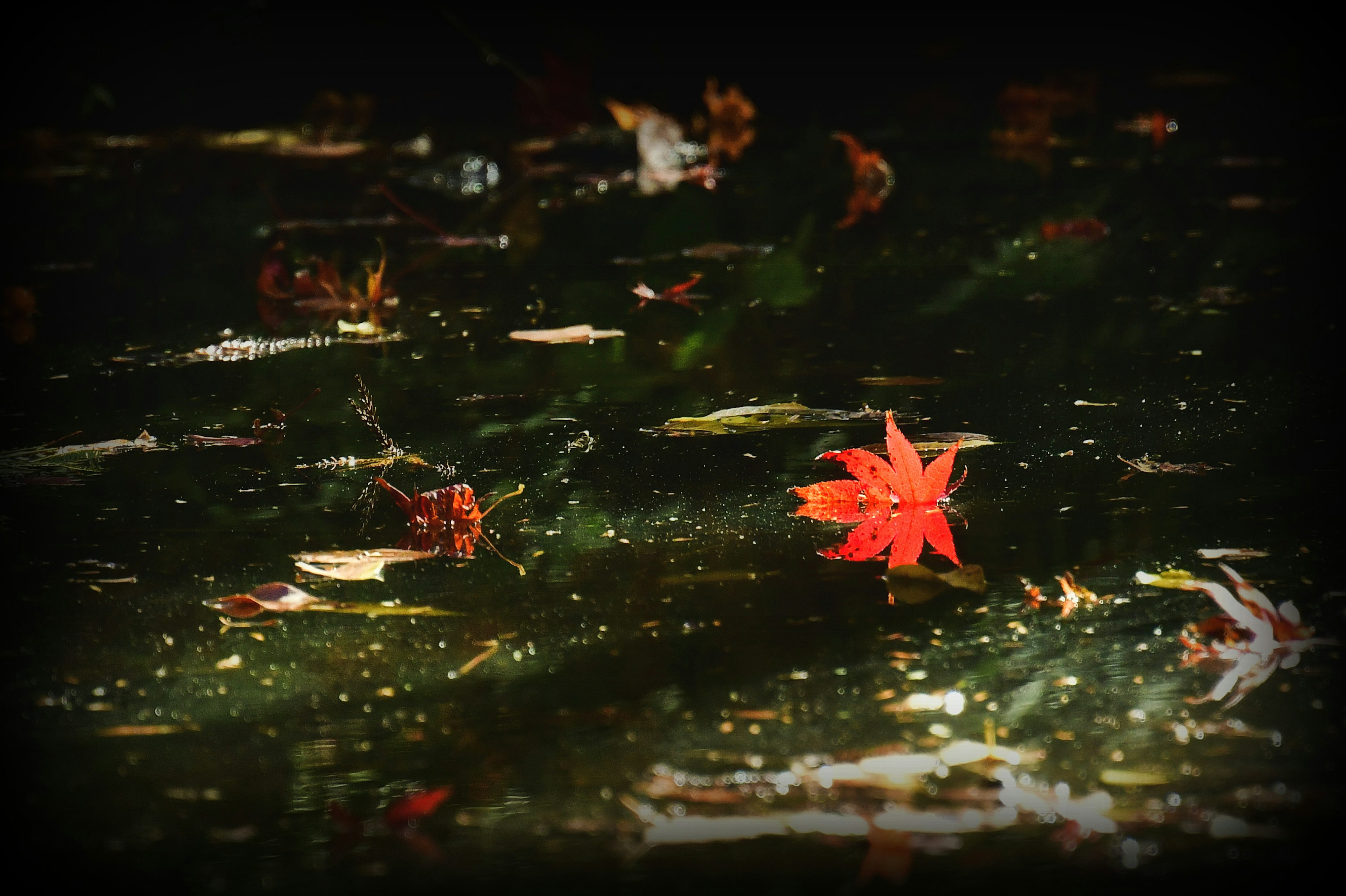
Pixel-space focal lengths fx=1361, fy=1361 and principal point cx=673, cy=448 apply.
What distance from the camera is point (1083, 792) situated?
3.34 ft

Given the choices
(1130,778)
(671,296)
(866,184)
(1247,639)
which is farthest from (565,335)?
(866,184)

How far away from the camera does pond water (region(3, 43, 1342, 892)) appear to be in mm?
1002

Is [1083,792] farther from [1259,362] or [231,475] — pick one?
[1259,362]

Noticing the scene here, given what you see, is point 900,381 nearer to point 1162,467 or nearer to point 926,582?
point 1162,467

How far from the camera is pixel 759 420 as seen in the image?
6.57 ft

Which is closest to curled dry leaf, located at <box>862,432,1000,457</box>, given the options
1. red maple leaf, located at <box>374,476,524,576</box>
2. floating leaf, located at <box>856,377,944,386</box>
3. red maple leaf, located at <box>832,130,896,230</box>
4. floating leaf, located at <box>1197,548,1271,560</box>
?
floating leaf, located at <box>856,377,944,386</box>

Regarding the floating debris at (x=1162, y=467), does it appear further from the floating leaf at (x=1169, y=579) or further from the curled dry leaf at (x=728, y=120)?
the curled dry leaf at (x=728, y=120)

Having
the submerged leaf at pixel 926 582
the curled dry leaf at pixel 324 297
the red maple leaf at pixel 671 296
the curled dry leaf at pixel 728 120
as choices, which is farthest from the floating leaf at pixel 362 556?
the curled dry leaf at pixel 728 120

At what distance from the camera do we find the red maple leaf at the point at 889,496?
156cm

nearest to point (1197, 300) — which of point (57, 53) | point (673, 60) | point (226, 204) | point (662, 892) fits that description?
point (662, 892)

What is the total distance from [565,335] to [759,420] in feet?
2.24

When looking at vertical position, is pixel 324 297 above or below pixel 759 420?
above

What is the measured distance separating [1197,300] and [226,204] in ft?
9.54

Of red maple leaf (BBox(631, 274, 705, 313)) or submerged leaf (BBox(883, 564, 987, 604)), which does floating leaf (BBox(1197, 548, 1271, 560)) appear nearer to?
submerged leaf (BBox(883, 564, 987, 604))
